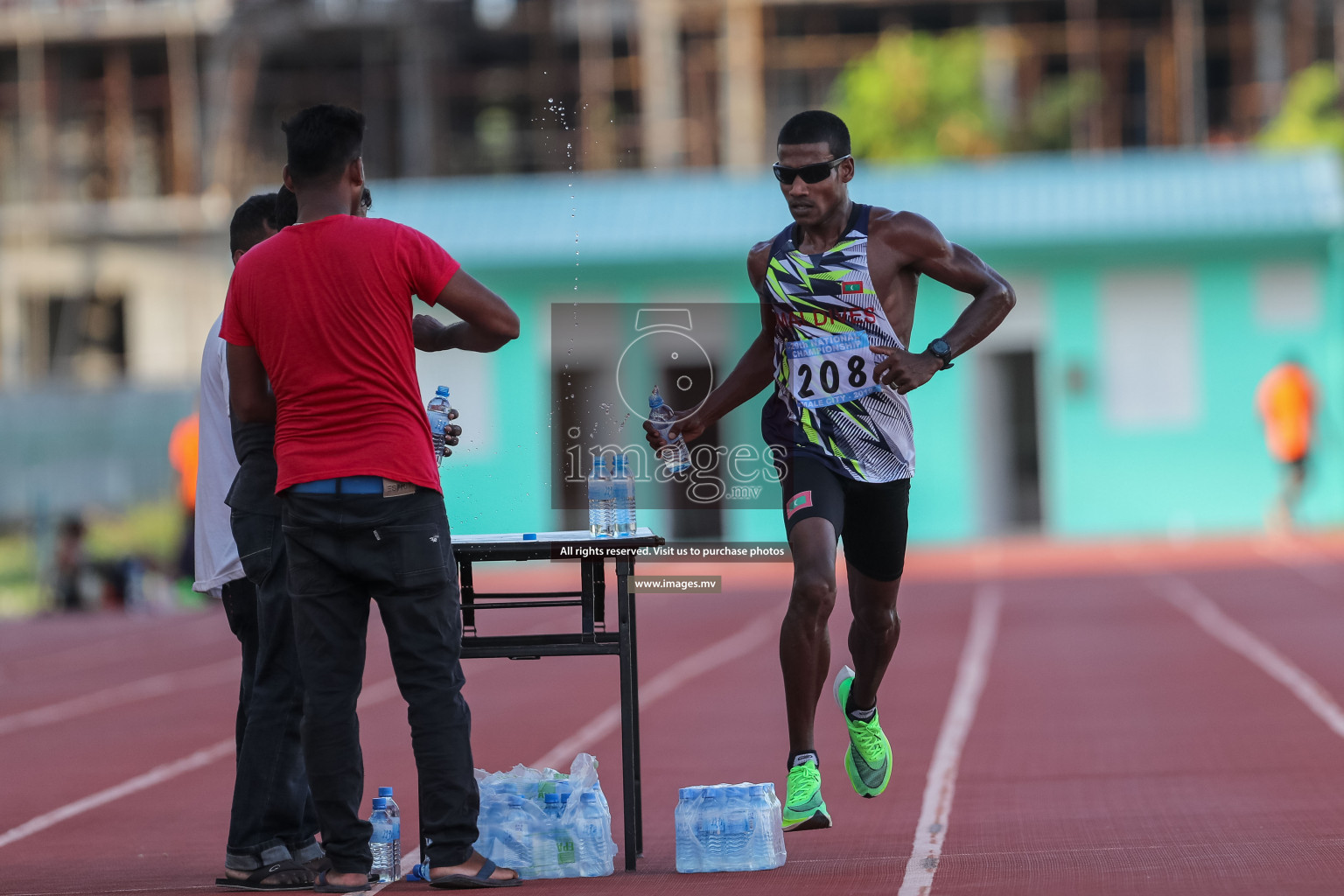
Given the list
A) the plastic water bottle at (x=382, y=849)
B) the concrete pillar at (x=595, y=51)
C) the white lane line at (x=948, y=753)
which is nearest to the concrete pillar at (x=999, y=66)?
the concrete pillar at (x=595, y=51)

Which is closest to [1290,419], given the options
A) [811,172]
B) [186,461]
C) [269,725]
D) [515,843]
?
[186,461]

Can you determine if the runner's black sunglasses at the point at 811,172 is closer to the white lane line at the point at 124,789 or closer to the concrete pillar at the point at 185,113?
the white lane line at the point at 124,789

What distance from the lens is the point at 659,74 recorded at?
37.3 m

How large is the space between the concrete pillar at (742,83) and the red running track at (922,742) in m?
19.9

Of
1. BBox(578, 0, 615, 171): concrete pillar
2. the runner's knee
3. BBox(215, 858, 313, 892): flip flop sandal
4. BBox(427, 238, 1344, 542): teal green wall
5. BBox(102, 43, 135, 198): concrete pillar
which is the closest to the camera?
BBox(215, 858, 313, 892): flip flop sandal

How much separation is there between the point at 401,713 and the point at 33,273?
26.6 metres

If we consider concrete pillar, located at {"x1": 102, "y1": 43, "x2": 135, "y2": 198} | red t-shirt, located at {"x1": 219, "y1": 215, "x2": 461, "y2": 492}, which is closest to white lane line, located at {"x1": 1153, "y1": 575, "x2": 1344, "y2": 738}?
red t-shirt, located at {"x1": 219, "y1": 215, "x2": 461, "y2": 492}

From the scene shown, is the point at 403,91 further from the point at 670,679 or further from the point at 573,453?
the point at 573,453

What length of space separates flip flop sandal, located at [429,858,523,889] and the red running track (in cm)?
19

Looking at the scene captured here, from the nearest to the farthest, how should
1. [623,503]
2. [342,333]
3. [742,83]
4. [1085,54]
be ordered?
[342,333]
[623,503]
[742,83]
[1085,54]

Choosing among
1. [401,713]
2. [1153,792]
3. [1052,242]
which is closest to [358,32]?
[1052,242]

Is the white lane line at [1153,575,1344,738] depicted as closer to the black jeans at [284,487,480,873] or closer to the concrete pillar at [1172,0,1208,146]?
the black jeans at [284,487,480,873]

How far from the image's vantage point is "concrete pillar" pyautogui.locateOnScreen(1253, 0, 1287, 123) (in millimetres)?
37562

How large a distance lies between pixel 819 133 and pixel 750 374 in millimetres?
773
